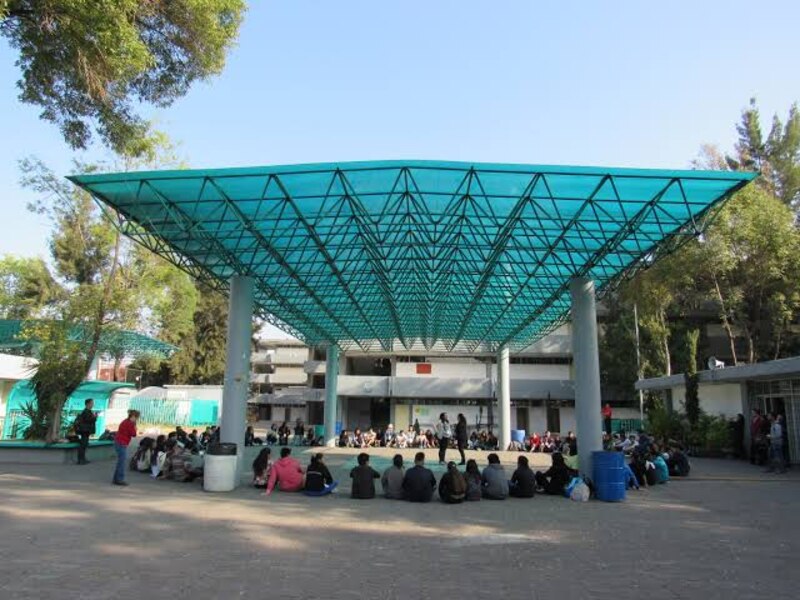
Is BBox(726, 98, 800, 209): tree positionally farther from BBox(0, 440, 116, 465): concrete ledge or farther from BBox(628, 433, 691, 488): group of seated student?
BBox(0, 440, 116, 465): concrete ledge

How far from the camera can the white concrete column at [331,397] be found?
3112 centimetres

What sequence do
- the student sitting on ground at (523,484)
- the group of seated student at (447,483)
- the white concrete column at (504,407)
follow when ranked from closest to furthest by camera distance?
1. the group of seated student at (447,483)
2. the student sitting on ground at (523,484)
3. the white concrete column at (504,407)

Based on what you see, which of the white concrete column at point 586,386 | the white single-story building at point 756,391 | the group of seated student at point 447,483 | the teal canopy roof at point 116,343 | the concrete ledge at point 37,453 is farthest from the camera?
the teal canopy roof at point 116,343

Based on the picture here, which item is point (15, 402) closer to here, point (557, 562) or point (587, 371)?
point (587, 371)

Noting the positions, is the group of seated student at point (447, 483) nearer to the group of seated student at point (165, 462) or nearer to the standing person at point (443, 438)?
the group of seated student at point (165, 462)

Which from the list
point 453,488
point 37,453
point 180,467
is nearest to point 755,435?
point 453,488

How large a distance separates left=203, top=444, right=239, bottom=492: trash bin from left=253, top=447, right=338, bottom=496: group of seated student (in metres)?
0.77

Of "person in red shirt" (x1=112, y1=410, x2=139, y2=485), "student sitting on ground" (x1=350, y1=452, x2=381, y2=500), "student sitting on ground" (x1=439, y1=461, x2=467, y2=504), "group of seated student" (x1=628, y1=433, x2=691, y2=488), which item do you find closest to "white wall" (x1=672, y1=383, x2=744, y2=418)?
"group of seated student" (x1=628, y1=433, x2=691, y2=488)

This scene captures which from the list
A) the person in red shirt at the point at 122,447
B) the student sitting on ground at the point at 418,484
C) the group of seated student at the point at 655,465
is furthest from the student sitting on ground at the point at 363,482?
the group of seated student at the point at 655,465

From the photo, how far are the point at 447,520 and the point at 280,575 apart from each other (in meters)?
4.08

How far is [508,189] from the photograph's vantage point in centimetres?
1240

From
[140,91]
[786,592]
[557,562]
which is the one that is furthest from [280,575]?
[140,91]

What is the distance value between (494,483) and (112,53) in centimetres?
988

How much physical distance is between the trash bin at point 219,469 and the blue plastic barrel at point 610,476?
7.59m
